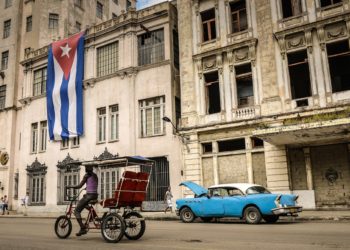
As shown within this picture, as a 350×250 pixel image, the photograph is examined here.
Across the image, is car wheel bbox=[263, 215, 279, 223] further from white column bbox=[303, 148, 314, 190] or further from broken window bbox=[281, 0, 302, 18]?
broken window bbox=[281, 0, 302, 18]

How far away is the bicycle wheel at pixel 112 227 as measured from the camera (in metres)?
8.88

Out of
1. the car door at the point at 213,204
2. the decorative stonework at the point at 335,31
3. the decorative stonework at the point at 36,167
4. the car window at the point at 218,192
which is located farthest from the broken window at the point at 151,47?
the car door at the point at 213,204

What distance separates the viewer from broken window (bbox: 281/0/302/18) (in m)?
21.4

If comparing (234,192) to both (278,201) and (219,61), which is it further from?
(219,61)

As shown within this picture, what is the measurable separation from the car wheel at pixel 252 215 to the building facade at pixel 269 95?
468cm

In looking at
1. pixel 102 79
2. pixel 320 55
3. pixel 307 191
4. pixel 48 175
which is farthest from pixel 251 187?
pixel 48 175

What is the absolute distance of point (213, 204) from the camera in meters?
15.4

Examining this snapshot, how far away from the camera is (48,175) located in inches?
1180

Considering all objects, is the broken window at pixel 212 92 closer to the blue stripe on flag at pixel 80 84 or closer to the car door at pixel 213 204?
the car door at pixel 213 204

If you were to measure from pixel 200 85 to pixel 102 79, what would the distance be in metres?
8.40

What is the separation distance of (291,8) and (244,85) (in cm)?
511

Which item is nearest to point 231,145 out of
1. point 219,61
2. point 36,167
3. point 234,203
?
point 219,61

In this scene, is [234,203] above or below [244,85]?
below

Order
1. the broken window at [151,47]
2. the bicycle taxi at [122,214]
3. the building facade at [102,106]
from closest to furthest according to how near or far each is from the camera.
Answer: the bicycle taxi at [122,214]
the building facade at [102,106]
the broken window at [151,47]
